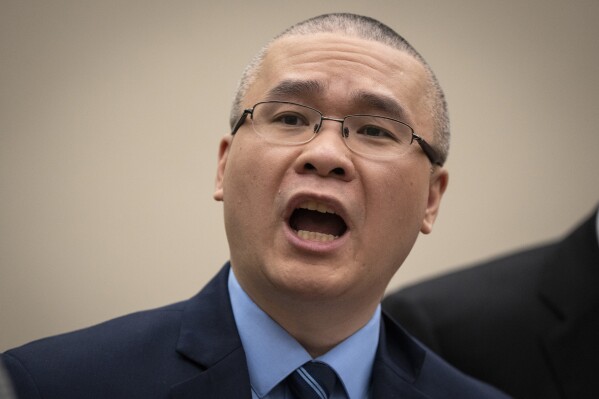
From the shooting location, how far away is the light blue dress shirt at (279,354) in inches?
68.4

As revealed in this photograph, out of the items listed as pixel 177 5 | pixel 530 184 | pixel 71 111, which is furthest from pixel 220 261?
pixel 530 184

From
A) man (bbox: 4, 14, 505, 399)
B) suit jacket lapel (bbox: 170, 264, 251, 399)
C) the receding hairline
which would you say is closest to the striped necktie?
man (bbox: 4, 14, 505, 399)

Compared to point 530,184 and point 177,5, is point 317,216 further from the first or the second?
point 530,184

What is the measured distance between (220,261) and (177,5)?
124cm

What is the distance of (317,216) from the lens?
1.84 metres

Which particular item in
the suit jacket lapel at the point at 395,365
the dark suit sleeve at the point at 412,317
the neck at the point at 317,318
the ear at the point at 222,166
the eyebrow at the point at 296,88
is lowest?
the dark suit sleeve at the point at 412,317

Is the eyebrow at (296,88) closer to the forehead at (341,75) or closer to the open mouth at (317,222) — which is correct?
the forehead at (341,75)

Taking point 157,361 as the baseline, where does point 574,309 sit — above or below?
below

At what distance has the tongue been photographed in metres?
1.82

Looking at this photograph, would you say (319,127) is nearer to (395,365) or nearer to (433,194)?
(433,194)

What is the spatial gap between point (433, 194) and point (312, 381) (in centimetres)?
69

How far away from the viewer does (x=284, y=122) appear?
1.83 m

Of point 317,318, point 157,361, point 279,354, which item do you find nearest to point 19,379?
point 157,361

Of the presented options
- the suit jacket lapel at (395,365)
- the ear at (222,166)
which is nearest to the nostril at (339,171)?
the ear at (222,166)
